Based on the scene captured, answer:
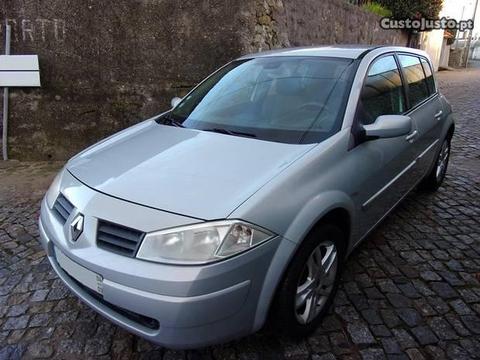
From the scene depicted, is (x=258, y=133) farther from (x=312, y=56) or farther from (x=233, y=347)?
(x=233, y=347)

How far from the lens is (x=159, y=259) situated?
1811 mm

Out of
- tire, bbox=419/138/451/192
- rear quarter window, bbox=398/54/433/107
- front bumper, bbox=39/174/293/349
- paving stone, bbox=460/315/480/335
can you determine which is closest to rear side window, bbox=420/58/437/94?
rear quarter window, bbox=398/54/433/107

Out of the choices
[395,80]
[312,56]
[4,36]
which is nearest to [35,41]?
[4,36]

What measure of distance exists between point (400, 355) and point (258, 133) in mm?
1478

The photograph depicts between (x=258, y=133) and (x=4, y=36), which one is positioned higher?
(x=4, y=36)

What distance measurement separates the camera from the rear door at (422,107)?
3.55 metres

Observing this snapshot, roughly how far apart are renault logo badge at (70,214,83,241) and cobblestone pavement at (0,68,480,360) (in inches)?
28.1

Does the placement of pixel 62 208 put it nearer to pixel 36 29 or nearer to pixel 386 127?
pixel 386 127

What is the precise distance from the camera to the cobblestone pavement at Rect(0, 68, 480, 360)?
230 cm

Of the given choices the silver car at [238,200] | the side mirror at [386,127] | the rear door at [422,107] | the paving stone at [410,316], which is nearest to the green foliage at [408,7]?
the rear door at [422,107]

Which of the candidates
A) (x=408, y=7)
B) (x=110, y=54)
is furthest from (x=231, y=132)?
(x=408, y=7)

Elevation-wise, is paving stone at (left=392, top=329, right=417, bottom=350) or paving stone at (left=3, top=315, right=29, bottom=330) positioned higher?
paving stone at (left=392, top=329, right=417, bottom=350)

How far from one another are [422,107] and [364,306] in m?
2.00

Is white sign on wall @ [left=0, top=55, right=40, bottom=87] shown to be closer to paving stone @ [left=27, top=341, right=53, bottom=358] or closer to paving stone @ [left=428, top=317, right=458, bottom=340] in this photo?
paving stone @ [left=27, top=341, right=53, bottom=358]
